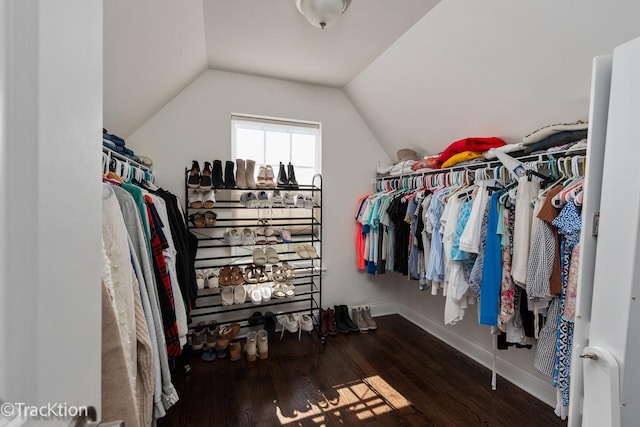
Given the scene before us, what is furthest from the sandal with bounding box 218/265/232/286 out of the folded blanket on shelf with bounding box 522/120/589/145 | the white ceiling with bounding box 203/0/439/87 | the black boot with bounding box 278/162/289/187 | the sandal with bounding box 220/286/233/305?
the folded blanket on shelf with bounding box 522/120/589/145

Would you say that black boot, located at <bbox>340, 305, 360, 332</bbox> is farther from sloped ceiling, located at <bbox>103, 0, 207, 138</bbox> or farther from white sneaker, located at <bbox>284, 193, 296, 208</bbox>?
sloped ceiling, located at <bbox>103, 0, 207, 138</bbox>

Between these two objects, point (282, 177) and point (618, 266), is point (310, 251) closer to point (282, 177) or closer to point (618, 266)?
point (282, 177)

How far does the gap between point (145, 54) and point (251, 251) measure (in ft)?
5.75

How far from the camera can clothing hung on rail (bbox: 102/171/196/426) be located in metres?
0.52

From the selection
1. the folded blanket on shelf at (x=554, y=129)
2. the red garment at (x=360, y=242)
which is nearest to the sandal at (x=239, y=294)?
the red garment at (x=360, y=242)

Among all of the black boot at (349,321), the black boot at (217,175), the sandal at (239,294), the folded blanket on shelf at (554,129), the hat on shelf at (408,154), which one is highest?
the hat on shelf at (408,154)

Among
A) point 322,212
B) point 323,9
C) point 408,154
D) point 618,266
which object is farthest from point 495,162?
point 322,212

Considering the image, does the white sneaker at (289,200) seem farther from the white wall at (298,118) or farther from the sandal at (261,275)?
the sandal at (261,275)

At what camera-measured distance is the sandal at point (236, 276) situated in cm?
220

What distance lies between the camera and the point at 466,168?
204cm

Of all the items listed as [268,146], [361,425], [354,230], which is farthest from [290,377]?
[268,146]

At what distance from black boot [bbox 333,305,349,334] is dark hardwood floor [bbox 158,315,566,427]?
216 mm

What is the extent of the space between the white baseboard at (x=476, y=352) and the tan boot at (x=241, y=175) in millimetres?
1942

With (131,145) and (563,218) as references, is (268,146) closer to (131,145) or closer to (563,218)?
(131,145)
